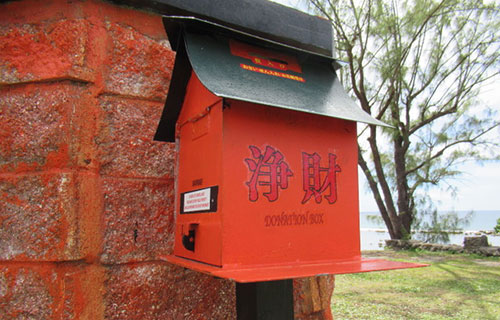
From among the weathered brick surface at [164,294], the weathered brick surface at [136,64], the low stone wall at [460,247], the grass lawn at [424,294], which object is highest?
the weathered brick surface at [136,64]

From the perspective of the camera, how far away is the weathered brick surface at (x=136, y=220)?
1.63 meters

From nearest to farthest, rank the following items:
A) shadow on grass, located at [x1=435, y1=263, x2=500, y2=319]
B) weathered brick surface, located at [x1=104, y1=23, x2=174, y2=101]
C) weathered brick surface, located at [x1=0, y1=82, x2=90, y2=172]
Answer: weathered brick surface, located at [x1=0, y1=82, x2=90, y2=172], weathered brick surface, located at [x1=104, y1=23, x2=174, y2=101], shadow on grass, located at [x1=435, y1=263, x2=500, y2=319]

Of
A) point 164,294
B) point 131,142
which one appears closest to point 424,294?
point 164,294

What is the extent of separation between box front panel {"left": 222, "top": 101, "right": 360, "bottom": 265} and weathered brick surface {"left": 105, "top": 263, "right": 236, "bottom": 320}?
0.68 metres

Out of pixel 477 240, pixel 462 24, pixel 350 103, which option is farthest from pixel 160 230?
pixel 462 24

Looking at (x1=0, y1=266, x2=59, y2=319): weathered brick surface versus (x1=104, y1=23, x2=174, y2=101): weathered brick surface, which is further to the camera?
(x1=104, y1=23, x2=174, y2=101): weathered brick surface

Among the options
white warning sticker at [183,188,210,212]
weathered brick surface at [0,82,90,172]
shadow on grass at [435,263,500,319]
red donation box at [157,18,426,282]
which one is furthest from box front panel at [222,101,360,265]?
shadow on grass at [435,263,500,319]

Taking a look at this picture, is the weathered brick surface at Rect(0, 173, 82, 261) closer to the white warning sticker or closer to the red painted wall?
the red painted wall

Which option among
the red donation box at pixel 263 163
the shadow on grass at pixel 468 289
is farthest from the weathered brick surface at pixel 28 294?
the shadow on grass at pixel 468 289

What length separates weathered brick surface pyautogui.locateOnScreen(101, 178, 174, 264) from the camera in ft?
5.33

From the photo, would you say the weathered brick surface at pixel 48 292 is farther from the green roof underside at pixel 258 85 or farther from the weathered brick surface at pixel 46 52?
the green roof underside at pixel 258 85

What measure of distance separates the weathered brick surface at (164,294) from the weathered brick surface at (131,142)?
Answer: 42cm

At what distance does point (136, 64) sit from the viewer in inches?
70.7

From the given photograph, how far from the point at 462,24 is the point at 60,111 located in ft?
35.3
